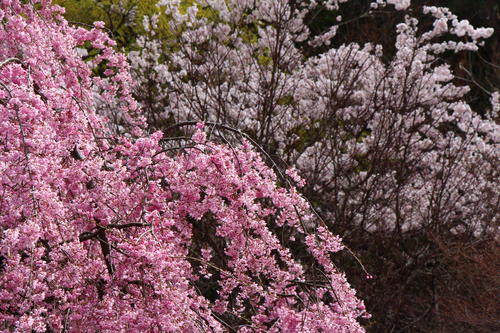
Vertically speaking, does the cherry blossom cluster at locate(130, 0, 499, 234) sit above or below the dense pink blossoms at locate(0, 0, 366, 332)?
above

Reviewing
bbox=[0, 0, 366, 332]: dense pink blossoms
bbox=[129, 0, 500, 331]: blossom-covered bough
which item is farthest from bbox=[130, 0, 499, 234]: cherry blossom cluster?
bbox=[0, 0, 366, 332]: dense pink blossoms

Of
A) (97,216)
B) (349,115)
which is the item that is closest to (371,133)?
(349,115)

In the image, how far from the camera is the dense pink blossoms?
3.35 metres

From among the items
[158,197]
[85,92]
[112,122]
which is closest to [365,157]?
[112,122]

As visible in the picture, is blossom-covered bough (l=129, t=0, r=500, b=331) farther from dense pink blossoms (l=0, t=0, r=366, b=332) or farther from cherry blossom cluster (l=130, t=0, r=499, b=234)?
dense pink blossoms (l=0, t=0, r=366, b=332)

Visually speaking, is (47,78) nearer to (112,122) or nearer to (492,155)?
(112,122)

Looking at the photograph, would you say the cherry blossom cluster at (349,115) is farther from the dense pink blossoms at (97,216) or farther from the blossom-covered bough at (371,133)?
the dense pink blossoms at (97,216)

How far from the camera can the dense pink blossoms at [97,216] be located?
335 centimetres

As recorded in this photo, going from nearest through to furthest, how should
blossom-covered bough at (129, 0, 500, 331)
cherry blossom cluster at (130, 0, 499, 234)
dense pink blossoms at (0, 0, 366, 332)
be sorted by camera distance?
dense pink blossoms at (0, 0, 366, 332), blossom-covered bough at (129, 0, 500, 331), cherry blossom cluster at (130, 0, 499, 234)

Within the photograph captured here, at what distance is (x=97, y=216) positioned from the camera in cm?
404

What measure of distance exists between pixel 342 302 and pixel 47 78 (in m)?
2.17

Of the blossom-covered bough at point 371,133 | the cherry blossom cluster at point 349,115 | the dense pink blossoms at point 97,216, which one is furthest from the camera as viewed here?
the cherry blossom cluster at point 349,115

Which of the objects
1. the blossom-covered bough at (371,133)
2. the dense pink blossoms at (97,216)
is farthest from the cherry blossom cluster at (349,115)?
the dense pink blossoms at (97,216)

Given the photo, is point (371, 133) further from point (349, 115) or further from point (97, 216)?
point (97, 216)
